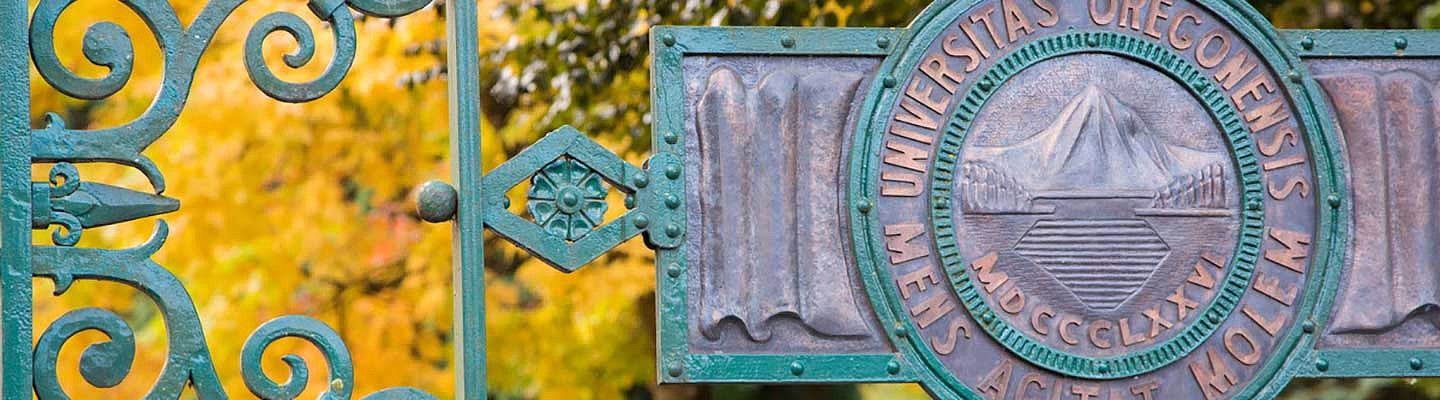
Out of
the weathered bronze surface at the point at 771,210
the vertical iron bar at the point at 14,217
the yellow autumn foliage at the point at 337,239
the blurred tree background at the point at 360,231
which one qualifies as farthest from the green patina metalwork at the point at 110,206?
the yellow autumn foliage at the point at 337,239

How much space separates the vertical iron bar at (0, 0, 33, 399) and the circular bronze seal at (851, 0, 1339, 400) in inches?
63.8

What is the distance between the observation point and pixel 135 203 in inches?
139

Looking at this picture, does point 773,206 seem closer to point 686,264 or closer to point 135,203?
point 686,264

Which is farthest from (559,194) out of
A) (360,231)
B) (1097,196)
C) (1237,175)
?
(360,231)

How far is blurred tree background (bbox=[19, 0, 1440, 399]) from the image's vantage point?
832 centimetres

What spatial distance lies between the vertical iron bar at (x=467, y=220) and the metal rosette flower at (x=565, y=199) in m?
0.12

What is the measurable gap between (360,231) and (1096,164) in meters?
6.52

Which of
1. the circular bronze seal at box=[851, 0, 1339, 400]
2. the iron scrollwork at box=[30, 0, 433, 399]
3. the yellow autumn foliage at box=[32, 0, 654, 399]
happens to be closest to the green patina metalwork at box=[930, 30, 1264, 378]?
the circular bronze seal at box=[851, 0, 1339, 400]

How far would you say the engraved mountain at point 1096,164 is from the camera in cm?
386

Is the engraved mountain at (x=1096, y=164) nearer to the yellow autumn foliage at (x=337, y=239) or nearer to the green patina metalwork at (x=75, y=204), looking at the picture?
the green patina metalwork at (x=75, y=204)

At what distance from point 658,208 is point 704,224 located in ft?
0.34

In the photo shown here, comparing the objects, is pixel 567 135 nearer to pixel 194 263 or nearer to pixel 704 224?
pixel 704 224

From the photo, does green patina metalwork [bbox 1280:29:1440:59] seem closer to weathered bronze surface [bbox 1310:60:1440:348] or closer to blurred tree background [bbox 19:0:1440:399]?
weathered bronze surface [bbox 1310:60:1440:348]

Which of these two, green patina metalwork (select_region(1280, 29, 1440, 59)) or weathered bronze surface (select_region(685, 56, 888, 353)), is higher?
green patina metalwork (select_region(1280, 29, 1440, 59))
